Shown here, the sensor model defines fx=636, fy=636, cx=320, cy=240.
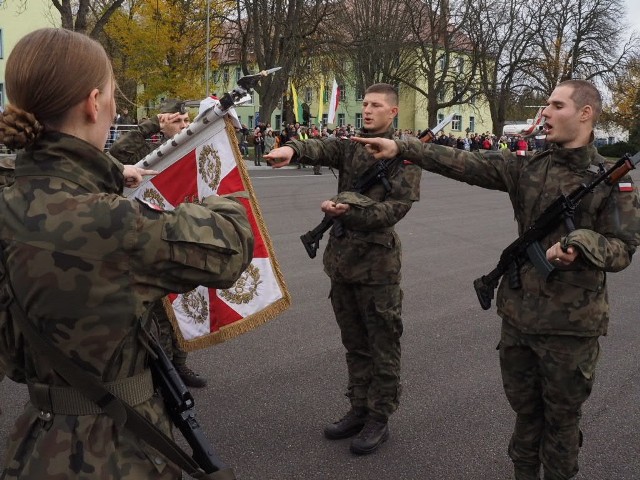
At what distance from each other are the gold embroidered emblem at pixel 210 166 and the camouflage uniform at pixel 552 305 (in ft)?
3.14

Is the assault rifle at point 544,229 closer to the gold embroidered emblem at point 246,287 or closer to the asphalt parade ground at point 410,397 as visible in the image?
the asphalt parade ground at point 410,397

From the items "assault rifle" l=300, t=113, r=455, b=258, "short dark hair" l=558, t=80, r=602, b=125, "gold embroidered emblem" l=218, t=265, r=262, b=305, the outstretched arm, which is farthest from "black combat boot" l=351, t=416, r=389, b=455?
"short dark hair" l=558, t=80, r=602, b=125

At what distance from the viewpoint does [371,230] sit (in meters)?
3.64

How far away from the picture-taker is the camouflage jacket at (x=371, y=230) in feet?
11.8

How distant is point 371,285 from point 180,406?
1.99 meters

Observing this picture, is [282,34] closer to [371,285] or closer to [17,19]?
[17,19]

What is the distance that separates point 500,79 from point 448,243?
1670 inches

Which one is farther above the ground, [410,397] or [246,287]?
[246,287]

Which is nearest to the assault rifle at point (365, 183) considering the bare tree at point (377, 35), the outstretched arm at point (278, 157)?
the outstretched arm at point (278, 157)

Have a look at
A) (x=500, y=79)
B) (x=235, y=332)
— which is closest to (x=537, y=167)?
(x=235, y=332)

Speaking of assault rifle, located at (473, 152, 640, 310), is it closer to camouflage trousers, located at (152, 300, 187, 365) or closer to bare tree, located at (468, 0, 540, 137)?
camouflage trousers, located at (152, 300, 187, 365)

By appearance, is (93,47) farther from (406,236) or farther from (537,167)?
(406,236)

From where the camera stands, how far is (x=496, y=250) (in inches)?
372

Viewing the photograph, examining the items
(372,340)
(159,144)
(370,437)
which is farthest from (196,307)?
(159,144)
